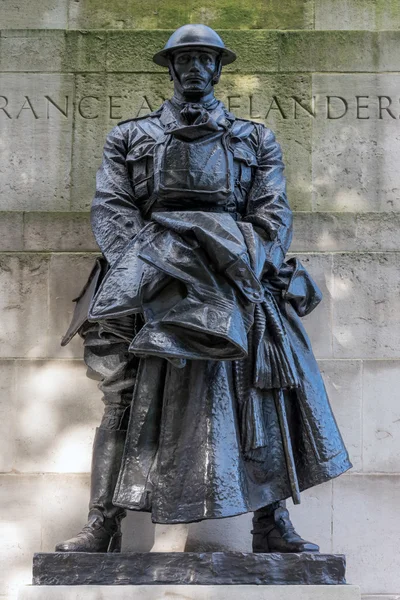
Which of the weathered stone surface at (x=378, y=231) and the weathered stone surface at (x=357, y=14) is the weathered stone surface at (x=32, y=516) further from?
the weathered stone surface at (x=357, y=14)

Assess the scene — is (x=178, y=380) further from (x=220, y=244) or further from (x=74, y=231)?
(x=74, y=231)

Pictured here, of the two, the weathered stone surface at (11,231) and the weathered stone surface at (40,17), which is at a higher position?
the weathered stone surface at (40,17)

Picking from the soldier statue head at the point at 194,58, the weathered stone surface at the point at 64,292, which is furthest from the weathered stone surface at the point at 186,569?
the soldier statue head at the point at 194,58

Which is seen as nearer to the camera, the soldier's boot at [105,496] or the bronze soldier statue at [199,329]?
the bronze soldier statue at [199,329]

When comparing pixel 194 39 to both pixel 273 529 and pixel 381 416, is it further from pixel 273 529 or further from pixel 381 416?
pixel 273 529

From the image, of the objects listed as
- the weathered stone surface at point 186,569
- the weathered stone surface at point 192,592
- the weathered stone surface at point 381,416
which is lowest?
the weathered stone surface at point 192,592

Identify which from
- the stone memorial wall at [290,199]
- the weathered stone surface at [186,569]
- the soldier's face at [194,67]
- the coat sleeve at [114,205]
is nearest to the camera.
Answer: the weathered stone surface at [186,569]

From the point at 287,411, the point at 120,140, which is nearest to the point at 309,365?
the point at 287,411

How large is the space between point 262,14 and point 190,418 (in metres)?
3.59

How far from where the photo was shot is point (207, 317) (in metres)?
8.00

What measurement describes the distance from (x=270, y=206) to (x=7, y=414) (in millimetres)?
2286

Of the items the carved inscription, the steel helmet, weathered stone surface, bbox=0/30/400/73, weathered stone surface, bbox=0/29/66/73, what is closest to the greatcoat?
the steel helmet

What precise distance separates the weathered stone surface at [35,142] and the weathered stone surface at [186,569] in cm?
291

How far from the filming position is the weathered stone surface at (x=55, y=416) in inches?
374
